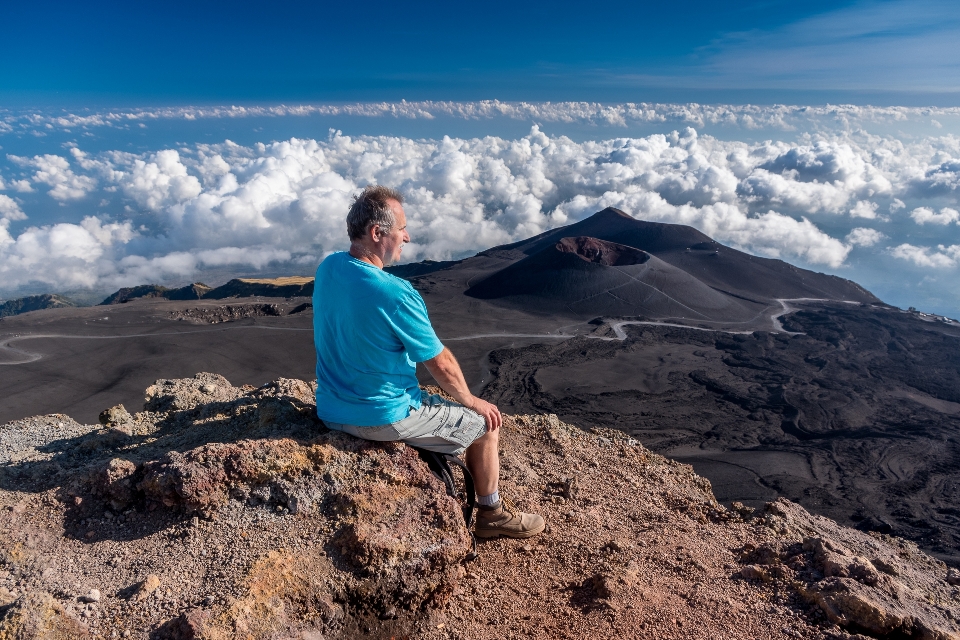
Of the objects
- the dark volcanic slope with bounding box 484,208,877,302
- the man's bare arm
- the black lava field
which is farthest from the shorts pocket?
the dark volcanic slope with bounding box 484,208,877,302

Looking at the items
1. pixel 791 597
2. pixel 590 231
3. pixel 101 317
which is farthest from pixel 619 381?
pixel 590 231

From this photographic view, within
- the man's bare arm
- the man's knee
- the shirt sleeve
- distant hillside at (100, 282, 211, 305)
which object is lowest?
distant hillside at (100, 282, 211, 305)

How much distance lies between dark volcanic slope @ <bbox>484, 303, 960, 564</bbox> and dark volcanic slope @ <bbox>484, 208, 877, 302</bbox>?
12.5m

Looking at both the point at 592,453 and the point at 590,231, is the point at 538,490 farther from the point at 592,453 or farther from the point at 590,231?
the point at 590,231

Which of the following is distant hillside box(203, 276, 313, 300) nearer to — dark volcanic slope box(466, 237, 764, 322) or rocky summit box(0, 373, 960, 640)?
dark volcanic slope box(466, 237, 764, 322)

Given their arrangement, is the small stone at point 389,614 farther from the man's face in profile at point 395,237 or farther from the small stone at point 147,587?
the man's face in profile at point 395,237

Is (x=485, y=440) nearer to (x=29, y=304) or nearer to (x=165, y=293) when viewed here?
(x=165, y=293)

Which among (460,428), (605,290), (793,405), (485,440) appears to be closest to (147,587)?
(460,428)

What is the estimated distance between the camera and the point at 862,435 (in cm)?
2066

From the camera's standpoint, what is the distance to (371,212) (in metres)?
3.07

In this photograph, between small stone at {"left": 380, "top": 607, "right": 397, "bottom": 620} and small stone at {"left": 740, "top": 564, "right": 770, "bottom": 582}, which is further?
small stone at {"left": 740, "top": 564, "right": 770, "bottom": 582}

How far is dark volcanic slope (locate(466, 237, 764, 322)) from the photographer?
41.0 meters

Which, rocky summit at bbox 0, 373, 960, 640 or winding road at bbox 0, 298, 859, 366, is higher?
rocky summit at bbox 0, 373, 960, 640

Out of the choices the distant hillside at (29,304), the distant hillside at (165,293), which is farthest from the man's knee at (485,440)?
the distant hillside at (29,304)
